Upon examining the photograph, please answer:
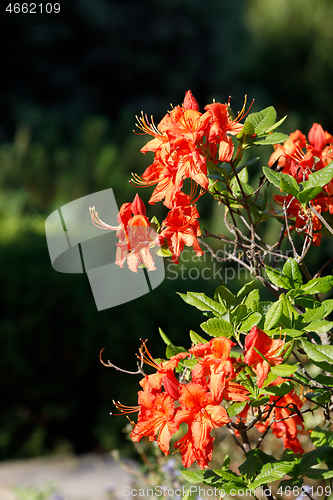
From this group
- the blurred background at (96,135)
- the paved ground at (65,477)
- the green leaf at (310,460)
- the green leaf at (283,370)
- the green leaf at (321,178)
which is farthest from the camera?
the blurred background at (96,135)

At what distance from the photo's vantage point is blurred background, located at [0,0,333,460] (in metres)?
2.61

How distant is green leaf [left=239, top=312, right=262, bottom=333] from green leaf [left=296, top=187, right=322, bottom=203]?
200mm

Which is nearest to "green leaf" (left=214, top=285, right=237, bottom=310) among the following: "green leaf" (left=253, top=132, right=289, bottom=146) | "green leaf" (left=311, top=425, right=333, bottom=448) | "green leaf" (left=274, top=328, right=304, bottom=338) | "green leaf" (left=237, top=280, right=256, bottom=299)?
"green leaf" (left=237, top=280, right=256, bottom=299)

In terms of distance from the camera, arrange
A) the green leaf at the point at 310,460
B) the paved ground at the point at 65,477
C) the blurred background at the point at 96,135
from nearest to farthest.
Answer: the green leaf at the point at 310,460 < the paved ground at the point at 65,477 < the blurred background at the point at 96,135

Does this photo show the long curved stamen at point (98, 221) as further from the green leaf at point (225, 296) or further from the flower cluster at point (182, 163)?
the green leaf at point (225, 296)

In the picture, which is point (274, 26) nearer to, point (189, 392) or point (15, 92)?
point (15, 92)

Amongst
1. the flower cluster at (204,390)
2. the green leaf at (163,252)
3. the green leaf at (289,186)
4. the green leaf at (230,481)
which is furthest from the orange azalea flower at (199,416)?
the green leaf at (289,186)

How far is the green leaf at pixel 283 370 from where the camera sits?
55cm

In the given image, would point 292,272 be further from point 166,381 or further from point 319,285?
point 166,381

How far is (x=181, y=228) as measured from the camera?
71 centimetres

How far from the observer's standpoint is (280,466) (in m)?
0.70

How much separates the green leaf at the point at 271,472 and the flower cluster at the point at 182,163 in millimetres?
352

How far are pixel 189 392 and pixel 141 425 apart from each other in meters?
0.11

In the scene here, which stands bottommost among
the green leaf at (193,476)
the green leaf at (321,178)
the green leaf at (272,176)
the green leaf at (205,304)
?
the green leaf at (193,476)
